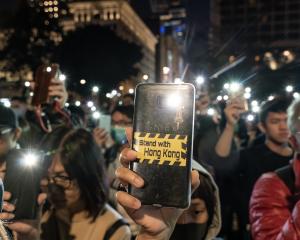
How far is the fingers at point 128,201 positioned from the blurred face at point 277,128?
2.97 metres

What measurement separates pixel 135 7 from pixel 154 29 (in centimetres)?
1822

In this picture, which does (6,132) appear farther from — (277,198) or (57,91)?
(277,198)

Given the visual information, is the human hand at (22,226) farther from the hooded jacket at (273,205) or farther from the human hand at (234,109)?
the human hand at (234,109)

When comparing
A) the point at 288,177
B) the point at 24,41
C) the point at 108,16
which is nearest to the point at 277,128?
the point at 288,177

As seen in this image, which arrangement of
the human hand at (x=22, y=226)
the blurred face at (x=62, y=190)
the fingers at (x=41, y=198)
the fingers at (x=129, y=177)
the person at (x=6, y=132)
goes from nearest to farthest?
the fingers at (x=129, y=177) < the human hand at (x=22, y=226) < the fingers at (x=41, y=198) < the blurred face at (x=62, y=190) < the person at (x=6, y=132)

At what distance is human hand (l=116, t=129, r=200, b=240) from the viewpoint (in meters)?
1.58

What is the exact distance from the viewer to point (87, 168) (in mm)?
2717

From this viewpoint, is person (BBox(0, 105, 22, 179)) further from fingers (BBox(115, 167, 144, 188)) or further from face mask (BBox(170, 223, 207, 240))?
fingers (BBox(115, 167, 144, 188))

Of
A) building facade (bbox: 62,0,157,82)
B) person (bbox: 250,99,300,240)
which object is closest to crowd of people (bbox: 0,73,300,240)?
person (bbox: 250,99,300,240)

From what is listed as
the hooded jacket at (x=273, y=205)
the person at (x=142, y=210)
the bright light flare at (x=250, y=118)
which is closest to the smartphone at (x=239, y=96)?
the hooded jacket at (x=273, y=205)

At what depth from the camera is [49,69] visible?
403cm

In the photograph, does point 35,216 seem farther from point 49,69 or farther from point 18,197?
point 49,69

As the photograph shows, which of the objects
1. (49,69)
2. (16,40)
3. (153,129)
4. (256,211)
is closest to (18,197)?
(153,129)

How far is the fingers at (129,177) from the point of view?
156 cm
